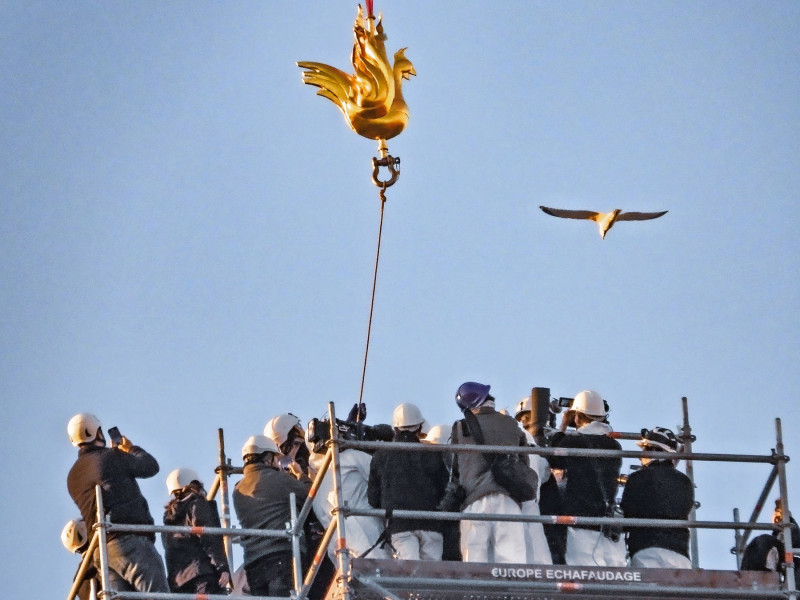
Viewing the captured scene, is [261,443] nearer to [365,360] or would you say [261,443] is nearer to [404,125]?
[365,360]

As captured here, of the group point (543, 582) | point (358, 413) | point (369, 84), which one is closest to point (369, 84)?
point (369, 84)

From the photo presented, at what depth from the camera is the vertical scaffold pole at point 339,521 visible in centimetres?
1952

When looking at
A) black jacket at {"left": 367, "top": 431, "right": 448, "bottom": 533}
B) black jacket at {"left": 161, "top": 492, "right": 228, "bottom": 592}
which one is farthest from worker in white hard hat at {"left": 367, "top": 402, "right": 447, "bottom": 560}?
black jacket at {"left": 161, "top": 492, "right": 228, "bottom": 592}

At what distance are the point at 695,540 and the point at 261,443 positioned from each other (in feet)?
16.7

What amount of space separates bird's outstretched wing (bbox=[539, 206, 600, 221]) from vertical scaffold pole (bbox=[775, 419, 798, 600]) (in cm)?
1055

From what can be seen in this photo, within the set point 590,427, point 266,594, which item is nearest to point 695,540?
point 590,427

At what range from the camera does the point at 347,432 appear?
72.3ft

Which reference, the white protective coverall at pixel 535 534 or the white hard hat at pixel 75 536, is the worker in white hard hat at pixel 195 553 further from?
the white protective coverall at pixel 535 534

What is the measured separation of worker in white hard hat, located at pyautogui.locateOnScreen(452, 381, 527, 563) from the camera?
21.2 meters

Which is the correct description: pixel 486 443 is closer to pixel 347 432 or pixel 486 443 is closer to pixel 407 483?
pixel 407 483

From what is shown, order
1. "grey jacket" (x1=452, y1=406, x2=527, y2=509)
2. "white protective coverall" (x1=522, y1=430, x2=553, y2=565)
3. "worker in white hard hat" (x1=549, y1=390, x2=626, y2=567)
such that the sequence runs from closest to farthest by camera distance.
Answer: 1. "grey jacket" (x1=452, y1=406, x2=527, y2=509)
2. "white protective coverall" (x1=522, y1=430, x2=553, y2=565)
3. "worker in white hard hat" (x1=549, y1=390, x2=626, y2=567)

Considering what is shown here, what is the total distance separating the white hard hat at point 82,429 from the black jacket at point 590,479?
4524 millimetres

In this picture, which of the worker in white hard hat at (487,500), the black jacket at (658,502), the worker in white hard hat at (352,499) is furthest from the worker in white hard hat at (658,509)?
the worker in white hard hat at (352,499)

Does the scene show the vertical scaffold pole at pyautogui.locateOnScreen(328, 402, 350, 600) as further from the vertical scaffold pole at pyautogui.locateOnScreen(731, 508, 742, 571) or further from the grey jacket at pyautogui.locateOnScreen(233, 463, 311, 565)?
the vertical scaffold pole at pyautogui.locateOnScreen(731, 508, 742, 571)
